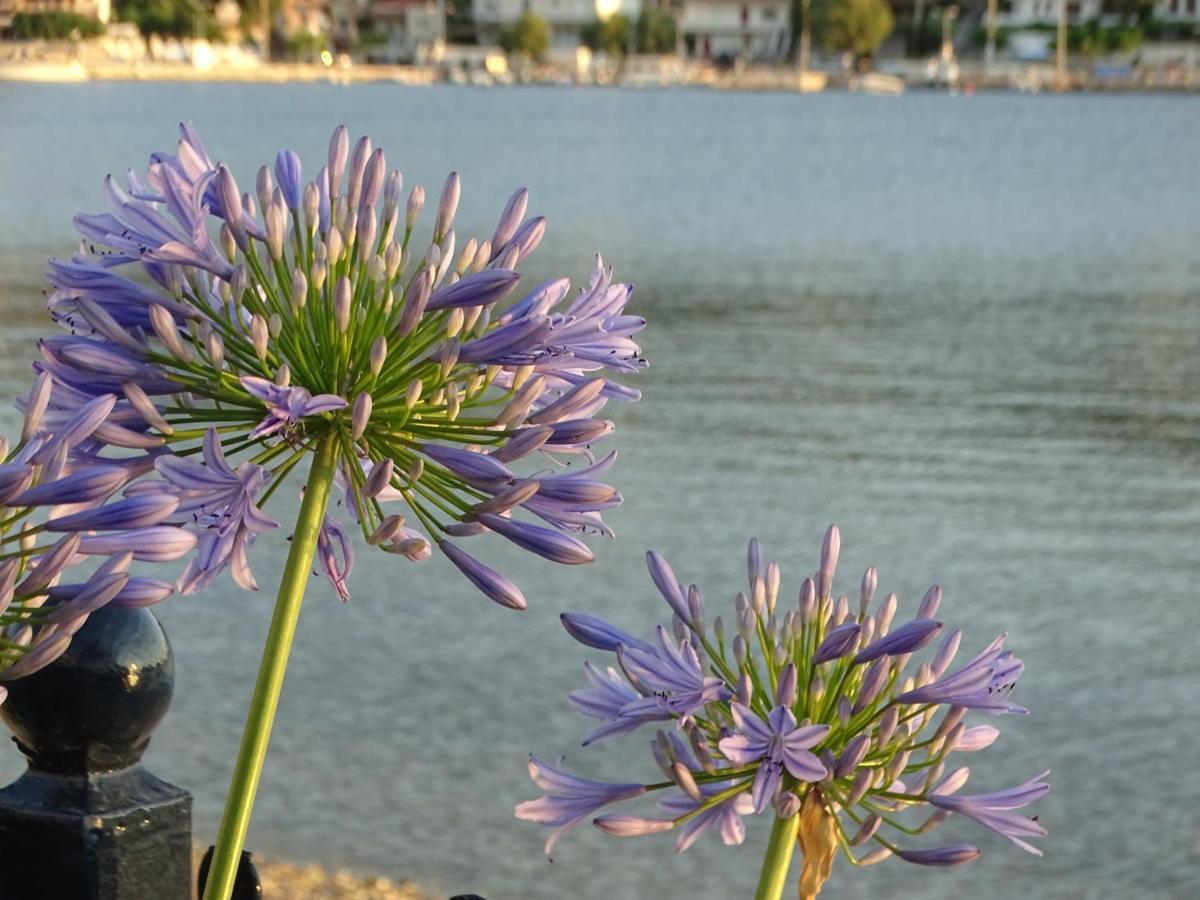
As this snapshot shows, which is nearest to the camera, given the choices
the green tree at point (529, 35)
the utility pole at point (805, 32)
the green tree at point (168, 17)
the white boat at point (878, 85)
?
the green tree at point (168, 17)

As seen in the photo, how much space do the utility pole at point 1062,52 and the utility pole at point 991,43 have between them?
18.3ft

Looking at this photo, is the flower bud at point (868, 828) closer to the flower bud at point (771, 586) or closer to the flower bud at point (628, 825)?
the flower bud at point (628, 825)

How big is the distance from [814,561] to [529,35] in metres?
187

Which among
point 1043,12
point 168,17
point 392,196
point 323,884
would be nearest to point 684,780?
point 392,196

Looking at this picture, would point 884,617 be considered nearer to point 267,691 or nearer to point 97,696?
point 267,691

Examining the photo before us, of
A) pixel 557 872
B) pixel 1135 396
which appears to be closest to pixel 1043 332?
pixel 1135 396

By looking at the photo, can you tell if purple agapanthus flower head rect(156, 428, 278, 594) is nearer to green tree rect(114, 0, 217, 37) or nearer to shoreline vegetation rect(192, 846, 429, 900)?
shoreline vegetation rect(192, 846, 429, 900)

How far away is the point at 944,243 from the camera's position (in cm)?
3912

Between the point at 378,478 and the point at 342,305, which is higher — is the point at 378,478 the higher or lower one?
the lower one

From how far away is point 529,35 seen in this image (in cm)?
19512

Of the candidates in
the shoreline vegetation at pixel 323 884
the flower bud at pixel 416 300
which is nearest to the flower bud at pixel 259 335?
the flower bud at pixel 416 300

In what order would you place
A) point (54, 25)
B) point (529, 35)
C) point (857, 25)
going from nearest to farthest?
point (54, 25) < point (857, 25) < point (529, 35)

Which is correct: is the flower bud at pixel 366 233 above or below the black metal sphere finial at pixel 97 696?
above

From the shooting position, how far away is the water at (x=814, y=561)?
8.23 metres
